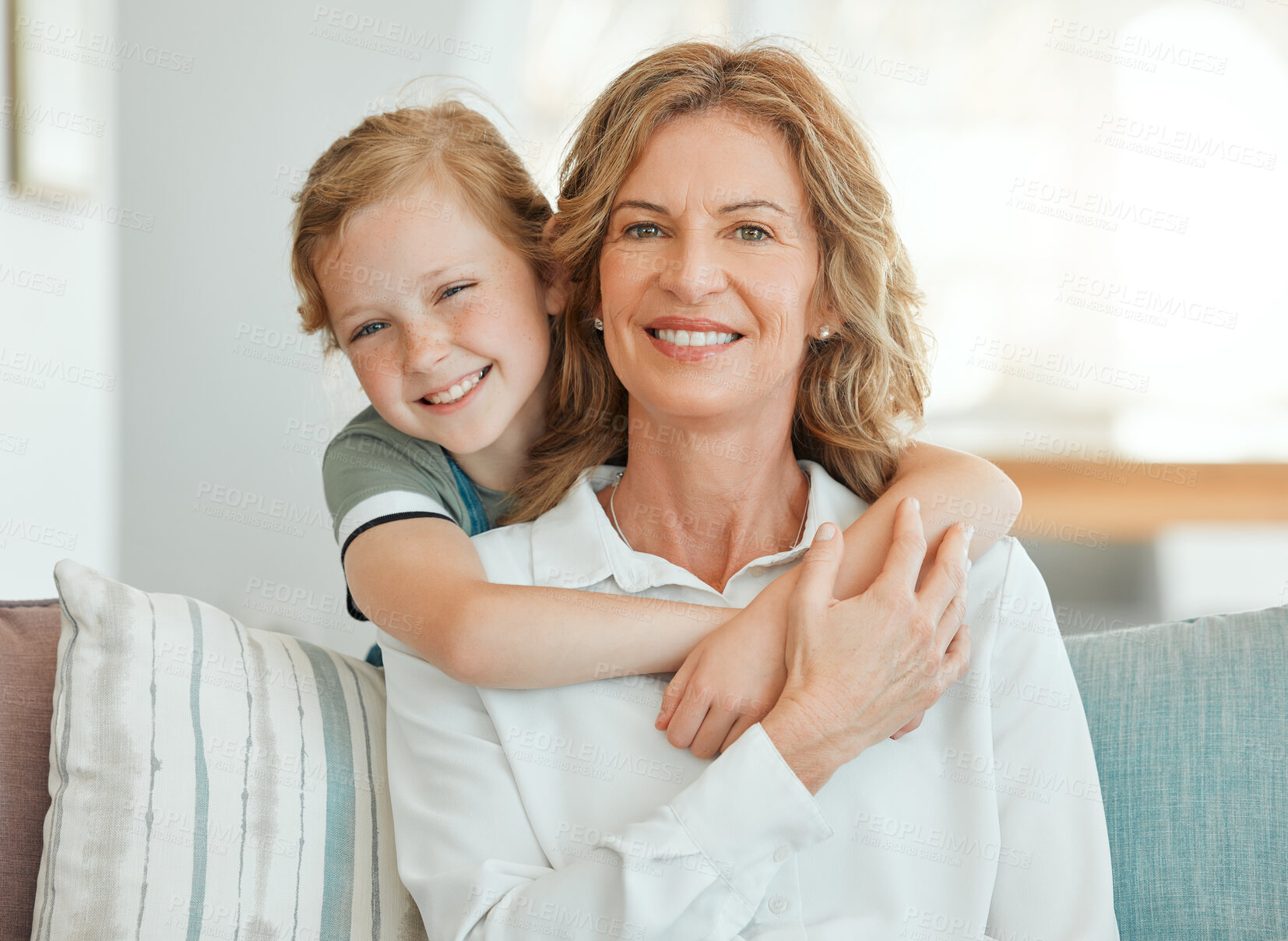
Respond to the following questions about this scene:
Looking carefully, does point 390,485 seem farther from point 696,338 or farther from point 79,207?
point 79,207

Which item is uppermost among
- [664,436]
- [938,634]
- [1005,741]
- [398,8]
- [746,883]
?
[398,8]

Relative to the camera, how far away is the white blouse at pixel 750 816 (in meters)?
1.15

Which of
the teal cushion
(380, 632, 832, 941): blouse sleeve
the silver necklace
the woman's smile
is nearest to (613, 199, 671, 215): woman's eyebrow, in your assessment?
the woman's smile

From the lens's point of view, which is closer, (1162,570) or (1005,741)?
(1005,741)

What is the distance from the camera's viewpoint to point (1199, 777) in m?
1.46

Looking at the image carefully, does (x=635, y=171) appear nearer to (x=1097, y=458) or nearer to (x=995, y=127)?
(x=995, y=127)

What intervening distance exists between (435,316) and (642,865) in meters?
0.85

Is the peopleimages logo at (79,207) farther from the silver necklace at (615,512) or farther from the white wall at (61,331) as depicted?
the silver necklace at (615,512)

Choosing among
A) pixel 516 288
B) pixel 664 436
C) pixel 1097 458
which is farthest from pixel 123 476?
pixel 1097 458

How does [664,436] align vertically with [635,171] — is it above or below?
below

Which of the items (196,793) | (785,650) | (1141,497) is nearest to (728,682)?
(785,650)

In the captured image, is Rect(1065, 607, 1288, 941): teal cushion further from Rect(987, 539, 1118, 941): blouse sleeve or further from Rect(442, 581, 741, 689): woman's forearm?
Rect(442, 581, 741, 689): woman's forearm

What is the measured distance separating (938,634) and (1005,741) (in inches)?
7.4

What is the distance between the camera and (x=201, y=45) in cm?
269
